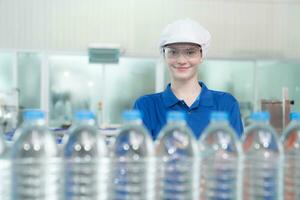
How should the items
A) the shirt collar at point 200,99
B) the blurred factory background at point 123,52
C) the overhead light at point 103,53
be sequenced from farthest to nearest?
the blurred factory background at point 123,52 < the overhead light at point 103,53 < the shirt collar at point 200,99

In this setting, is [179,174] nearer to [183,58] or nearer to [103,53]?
[183,58]

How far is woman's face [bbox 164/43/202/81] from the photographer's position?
1.53 meters

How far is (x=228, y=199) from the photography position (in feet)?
2.57

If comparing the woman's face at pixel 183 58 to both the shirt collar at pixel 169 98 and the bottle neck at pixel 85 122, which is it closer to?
the shirt collar at pixel 169 98

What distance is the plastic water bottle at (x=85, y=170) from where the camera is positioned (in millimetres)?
757

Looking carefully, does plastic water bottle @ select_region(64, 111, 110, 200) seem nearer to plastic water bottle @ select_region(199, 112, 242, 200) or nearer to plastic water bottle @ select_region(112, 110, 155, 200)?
plastic water bottle @ select_region(112, 110, 155, 200)

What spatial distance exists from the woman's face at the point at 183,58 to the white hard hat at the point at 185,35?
26 millimetres

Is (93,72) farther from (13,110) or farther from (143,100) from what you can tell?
(143,100)

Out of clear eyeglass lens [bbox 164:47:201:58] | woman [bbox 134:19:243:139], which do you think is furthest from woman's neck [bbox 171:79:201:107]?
clear eyeglass lens [bbox 164:47:201:58]

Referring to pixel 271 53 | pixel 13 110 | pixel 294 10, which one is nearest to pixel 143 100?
pixel 13 110

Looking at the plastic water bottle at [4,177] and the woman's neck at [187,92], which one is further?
the woman's neck at [187,92]

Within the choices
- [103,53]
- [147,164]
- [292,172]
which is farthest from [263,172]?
[103,53]

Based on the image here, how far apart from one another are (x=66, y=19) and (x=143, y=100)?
3645mm

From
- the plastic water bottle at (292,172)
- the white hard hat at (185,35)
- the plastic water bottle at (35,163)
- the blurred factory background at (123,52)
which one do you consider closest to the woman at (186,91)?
the white hard hat at (185,35)
